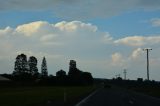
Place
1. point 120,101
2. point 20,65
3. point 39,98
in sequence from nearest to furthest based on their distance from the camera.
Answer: point 120,101 → point 39,98 → point 20,65

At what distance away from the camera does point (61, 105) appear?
33688 millimetres

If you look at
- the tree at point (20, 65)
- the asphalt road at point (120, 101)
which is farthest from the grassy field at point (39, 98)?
the tree at point (20, 65)

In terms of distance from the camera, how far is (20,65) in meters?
185

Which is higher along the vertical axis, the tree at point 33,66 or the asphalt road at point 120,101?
the tree at point 33,66

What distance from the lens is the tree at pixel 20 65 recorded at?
18150cm

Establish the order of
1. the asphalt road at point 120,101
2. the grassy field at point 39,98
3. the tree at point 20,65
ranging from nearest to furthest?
the asphalt road at point 120,101 < the grassy field at point 39,98 < the tree at point 20,65

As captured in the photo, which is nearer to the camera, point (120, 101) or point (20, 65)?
point (120, 101)

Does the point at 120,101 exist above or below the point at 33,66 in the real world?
below

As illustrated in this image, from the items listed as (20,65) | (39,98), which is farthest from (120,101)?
(20,65)

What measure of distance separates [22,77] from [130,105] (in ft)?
471

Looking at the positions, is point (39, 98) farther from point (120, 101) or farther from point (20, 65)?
point (20, 65)

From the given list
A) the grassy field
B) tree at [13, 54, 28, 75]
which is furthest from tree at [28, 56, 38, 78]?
the grassy field

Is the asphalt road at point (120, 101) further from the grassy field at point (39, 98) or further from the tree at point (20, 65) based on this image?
the tree at point (20, 65)

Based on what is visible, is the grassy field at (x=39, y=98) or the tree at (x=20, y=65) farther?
the tree at (x=20, y=65)
